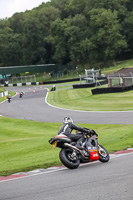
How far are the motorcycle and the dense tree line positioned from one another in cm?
9395

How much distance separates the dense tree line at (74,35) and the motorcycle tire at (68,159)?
94.7 metres

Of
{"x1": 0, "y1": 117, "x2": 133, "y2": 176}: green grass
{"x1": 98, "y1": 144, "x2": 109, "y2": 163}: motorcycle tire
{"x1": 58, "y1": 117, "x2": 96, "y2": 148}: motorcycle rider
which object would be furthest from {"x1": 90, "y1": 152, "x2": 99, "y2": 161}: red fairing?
{"x1": 0, "y1": 117, "x2": 133, "y2": 176}: green grass

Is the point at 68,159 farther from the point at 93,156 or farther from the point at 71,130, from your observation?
the point at 71,130

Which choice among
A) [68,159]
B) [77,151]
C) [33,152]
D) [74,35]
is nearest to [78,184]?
[68,159]

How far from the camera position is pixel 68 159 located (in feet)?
33.4

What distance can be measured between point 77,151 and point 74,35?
10431cm

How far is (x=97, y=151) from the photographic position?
1075 cm

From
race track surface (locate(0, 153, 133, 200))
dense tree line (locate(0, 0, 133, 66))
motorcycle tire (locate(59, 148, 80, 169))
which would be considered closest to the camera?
race track surface (locate(0, 153, 133, 200))

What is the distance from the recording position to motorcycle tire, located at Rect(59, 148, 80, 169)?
33.1 ft

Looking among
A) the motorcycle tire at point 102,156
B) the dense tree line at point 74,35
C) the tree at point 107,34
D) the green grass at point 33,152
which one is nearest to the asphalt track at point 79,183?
the motorcycle tire at point 102,156

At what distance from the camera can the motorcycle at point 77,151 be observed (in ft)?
33.4

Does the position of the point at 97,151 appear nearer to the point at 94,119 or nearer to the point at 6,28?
the point at 94,119

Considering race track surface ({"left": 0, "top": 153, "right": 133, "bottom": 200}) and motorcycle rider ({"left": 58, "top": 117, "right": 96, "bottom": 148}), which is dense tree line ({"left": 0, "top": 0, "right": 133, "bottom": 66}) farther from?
race track surface ({"left": 0, "top": 153, "right": 133, "bottom": 200})

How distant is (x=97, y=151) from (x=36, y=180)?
235cm
